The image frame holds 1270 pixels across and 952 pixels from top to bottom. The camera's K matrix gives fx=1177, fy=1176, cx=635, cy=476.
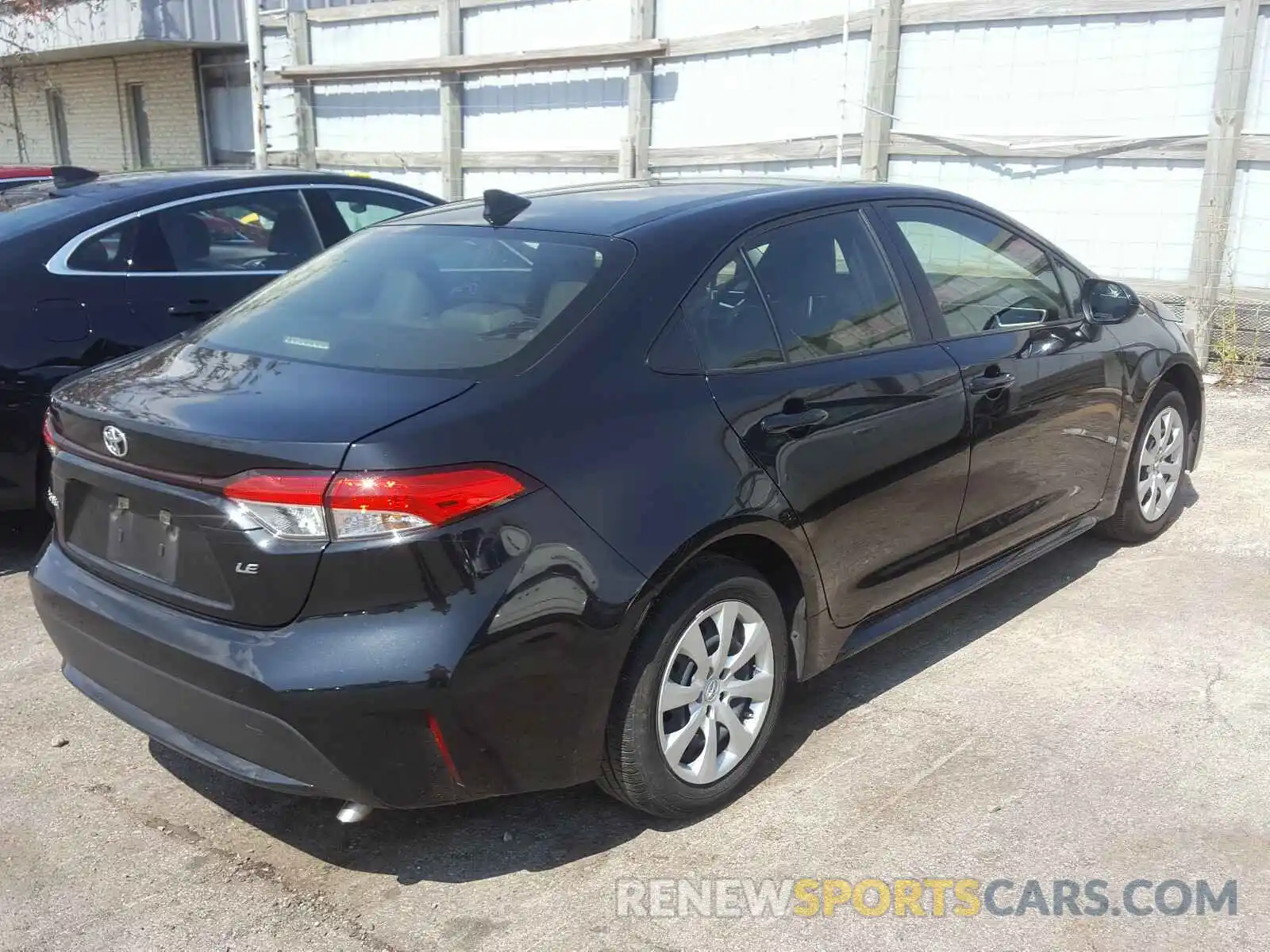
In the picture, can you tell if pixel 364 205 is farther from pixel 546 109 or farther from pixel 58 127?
pixel 58 127

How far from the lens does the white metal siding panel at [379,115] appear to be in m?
13.5

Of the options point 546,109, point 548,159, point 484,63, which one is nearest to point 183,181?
point 548,159

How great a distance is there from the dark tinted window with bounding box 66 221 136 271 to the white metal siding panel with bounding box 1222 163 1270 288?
22.7 feet

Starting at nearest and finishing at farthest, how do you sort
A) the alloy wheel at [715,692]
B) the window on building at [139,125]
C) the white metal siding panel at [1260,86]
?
the alloy wheel at [715,692], the white metal siding panel at [1260,86], the window on building at [139,125]

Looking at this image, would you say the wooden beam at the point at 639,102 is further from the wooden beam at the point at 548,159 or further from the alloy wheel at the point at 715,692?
the alloy wheel at the point at 715,692

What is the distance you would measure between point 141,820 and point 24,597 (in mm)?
2013

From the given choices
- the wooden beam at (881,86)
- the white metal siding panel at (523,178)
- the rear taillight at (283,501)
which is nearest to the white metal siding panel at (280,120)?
the white metal siding panel at (523,178)

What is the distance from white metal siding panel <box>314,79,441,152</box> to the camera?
13523mm

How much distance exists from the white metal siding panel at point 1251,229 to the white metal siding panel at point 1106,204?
261mm

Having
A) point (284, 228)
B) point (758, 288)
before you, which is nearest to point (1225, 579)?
point (758, 288)

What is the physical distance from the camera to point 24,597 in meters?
4.86

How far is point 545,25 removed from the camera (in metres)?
12.1

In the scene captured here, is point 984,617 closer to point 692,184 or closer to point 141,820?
point 692,184

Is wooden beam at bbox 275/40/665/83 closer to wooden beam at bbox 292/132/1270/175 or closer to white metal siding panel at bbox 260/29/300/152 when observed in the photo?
white metal siding panel at bbox 260/29/300/152
